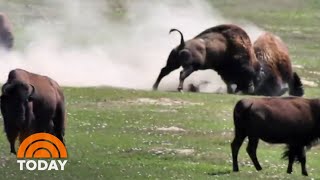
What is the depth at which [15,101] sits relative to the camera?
64.7 ft

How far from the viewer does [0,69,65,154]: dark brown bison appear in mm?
19688

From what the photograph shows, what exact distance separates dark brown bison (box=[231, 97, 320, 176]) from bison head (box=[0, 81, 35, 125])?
426 centimetres

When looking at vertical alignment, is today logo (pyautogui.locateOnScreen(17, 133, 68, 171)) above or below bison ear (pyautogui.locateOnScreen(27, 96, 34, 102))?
below

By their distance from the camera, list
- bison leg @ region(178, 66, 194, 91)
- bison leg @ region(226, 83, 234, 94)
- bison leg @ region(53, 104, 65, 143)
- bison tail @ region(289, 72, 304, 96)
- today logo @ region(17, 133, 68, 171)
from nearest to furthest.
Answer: today logo @ region(17, 133, 68, 171) → bison leg @ region(53, 104, 65, 143) → bison leg @ region(178, 66, 194, 91) → bison tail @ region(289, 72, 304, 96) → bison leg @ region(226, 83, 234, 94)

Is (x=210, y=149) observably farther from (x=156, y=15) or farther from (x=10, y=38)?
(x=156, y=15)

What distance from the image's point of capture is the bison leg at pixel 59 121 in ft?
69.2

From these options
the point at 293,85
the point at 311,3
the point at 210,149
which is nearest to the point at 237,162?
the point at 210,149

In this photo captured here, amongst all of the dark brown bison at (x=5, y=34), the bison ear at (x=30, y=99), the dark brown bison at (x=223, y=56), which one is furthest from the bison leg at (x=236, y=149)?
the dark brown bison at (x=5, y=34)

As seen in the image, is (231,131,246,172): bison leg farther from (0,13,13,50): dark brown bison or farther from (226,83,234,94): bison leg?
(0,13,13,50): dark brown bison

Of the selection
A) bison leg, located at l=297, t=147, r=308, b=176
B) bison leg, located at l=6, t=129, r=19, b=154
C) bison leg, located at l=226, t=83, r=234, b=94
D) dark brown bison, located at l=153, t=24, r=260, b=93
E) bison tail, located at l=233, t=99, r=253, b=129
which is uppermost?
dark brown bison, located at l=153, t=24, r=260, b=93

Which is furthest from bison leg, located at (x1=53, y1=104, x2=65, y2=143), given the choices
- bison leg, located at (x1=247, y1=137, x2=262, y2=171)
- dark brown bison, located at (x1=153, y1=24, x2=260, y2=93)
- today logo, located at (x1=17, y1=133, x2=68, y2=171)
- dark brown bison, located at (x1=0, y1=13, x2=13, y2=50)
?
dark brown bison, located at (x1=0, y1=13, x2=13, y2=50)

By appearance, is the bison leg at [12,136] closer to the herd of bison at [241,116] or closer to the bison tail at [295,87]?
the herd of bison at [241,116]

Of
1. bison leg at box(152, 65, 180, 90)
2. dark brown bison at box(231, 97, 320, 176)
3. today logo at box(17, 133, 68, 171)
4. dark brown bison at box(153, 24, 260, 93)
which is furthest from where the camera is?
dark brown bison at box(153, 24, 260, 93)

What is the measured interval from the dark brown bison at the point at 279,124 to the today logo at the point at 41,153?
344 cm
